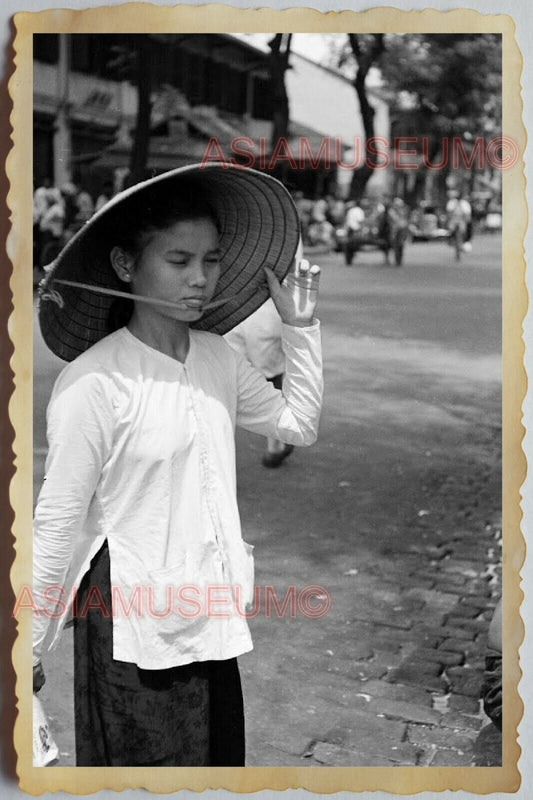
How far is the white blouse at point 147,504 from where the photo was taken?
6.62 feet

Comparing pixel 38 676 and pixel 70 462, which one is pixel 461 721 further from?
pixel 70 462

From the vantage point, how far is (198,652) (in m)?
2.10

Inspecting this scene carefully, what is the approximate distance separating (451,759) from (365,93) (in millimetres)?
1672

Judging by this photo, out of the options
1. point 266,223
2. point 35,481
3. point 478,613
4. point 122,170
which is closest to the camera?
point 266,223

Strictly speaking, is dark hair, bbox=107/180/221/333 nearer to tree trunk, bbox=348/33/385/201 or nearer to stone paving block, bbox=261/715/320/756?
tree trunk, bbox=348/33/385/201

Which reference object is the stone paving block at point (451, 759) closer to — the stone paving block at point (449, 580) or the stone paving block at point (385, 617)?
the stone paving block at point (385, 617)

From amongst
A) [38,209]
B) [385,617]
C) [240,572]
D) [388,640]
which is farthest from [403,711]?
[38,209]

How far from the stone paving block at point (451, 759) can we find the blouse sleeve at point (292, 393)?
2.94 feet

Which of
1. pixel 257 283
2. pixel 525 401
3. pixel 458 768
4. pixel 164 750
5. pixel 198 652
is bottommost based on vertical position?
pixel 458 768

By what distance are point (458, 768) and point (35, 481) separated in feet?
3.90

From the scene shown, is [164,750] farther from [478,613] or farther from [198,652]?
[478,613]

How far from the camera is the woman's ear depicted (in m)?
2.12

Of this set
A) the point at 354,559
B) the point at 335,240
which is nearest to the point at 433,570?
the point at 354,559

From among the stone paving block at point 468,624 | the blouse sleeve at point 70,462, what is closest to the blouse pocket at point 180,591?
the blouse sleeve at point 70,462
